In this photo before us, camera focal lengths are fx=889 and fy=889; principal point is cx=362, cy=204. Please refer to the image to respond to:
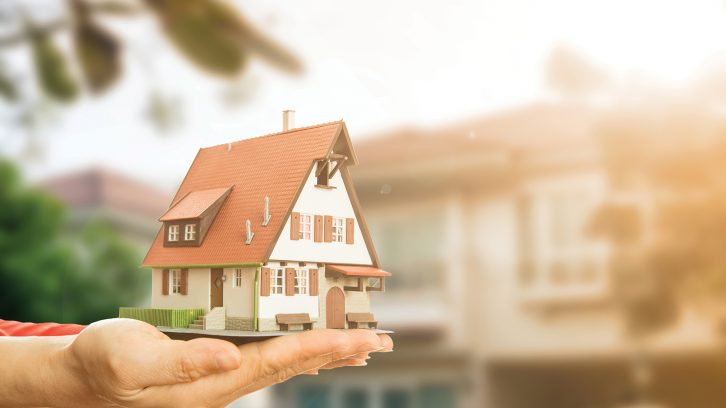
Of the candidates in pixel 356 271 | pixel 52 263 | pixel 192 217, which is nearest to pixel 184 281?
pixel 192 217

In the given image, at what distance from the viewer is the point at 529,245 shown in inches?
227

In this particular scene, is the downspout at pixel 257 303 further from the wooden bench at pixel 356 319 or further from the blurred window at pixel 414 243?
the blurred window at pixel 414 243

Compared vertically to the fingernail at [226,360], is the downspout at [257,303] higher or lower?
higher

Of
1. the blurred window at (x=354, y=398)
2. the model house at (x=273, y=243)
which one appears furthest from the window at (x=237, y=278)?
the blurred window at (x=354, y=398)

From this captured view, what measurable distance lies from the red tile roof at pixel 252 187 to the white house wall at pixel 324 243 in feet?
0.09

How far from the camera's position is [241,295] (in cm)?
172

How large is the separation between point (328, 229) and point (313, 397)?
568 centimetres

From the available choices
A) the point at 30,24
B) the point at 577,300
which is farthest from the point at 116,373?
the point at 577,300

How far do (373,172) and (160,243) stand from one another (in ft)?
13.3

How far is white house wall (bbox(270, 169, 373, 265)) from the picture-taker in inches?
68.2

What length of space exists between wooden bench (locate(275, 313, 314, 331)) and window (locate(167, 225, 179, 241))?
310 millimetres

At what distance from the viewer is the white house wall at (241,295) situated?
66.9 inches

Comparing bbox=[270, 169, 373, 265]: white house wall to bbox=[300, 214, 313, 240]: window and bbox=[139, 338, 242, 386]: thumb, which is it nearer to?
bbox=[300, 214, 313, 240]: window

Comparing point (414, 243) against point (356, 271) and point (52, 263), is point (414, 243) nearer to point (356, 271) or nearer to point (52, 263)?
point (52, 263)
